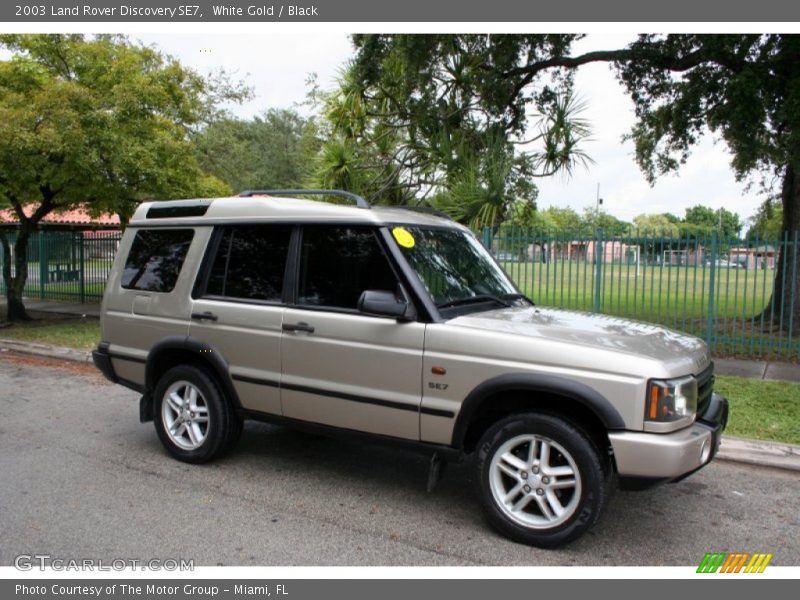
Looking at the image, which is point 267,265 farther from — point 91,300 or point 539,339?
point 91,300

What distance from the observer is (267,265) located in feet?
16.0

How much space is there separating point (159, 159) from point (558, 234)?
7.58 m

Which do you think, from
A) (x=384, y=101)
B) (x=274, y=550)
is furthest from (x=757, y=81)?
(x=274, y=550)

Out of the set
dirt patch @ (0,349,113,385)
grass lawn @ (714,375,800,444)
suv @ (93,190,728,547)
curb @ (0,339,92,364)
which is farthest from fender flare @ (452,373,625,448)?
curb @ (0,339,92,364)

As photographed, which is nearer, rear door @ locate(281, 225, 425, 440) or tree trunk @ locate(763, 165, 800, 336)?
rear door @ locate(281, 225, 425, 440)

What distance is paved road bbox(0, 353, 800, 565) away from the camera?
3.76 m

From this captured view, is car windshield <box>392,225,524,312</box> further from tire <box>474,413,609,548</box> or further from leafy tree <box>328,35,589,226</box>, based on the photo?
leafy tree <box>328,35,589,226</box>

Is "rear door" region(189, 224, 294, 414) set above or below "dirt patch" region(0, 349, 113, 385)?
above

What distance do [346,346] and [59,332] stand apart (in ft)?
33.7

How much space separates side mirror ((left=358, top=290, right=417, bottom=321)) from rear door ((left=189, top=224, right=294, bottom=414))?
0.89m

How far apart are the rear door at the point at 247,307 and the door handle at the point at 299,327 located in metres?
0.08

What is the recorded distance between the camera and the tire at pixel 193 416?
502 cm

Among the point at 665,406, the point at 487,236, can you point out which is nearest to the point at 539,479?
the point at 665,406

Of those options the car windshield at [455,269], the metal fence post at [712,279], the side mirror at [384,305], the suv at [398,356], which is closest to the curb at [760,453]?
the suv at [398,356]
